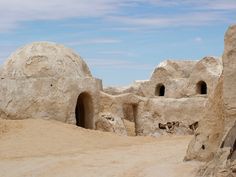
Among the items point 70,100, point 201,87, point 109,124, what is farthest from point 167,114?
point 70,100

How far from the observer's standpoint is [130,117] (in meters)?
28.8

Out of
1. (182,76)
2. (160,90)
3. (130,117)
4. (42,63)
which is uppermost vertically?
(42,63)

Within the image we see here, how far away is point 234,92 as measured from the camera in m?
9.90

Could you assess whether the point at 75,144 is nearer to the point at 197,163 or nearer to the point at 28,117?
the point at 28,117

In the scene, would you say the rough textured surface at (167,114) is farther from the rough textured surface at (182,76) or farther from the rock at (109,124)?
the rough textured surface at (182,76)

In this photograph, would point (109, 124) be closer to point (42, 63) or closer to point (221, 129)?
point (42, 63)

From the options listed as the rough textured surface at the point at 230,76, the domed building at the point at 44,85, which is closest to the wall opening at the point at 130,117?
the domed building at the point at 44,85

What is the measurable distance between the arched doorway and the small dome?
934mm

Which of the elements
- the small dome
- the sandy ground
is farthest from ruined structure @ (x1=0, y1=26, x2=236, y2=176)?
the sandy ground

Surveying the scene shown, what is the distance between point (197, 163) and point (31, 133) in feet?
25.1

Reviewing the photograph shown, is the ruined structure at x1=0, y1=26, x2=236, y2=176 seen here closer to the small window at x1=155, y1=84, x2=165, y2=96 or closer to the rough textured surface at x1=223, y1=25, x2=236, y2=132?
the rough textured surface at x1=223, y1=25, x2=236, y2=132

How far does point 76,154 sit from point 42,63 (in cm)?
629

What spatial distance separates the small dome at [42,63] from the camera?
19.3 m

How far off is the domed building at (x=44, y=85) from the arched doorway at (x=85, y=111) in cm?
7
